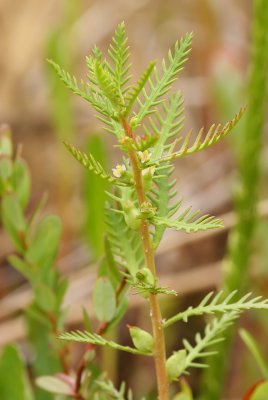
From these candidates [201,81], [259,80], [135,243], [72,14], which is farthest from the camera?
[201,81]

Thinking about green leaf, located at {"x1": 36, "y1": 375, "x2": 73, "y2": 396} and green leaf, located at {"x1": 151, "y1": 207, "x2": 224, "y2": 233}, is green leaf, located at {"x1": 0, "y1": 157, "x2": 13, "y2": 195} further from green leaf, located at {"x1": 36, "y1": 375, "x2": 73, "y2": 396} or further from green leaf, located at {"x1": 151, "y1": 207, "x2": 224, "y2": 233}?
green leaf, located at {"x1": 151, "y1": 207, "x2": 224, "y2": 233}

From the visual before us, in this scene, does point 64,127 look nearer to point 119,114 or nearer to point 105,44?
point 105,44

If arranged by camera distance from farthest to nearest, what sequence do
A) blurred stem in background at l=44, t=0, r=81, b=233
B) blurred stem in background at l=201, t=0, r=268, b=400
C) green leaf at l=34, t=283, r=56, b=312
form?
blurred stem in background at l=44, t=0, r=81, b=233 → blurred stem in background at l=201, t=0, r=268, b=400 → green leaf at l=34, t=283, r=56, b=312

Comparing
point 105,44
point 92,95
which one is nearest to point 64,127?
point 105,44

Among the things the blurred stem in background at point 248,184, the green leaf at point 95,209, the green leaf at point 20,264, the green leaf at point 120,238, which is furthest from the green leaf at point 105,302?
the green leaf at point 95,209

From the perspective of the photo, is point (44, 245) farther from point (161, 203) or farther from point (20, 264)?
point (161, 203)

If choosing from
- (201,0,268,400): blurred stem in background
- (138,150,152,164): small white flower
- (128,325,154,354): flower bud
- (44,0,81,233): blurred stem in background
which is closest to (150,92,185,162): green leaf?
(138,150,152,164): small white flower
